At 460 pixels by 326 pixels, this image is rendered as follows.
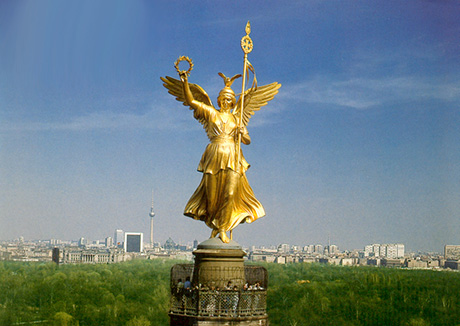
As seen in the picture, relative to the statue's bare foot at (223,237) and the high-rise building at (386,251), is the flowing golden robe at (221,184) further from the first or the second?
the high-rise building at (386,251)

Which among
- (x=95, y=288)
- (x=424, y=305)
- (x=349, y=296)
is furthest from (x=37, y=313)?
(x=424, y=305)

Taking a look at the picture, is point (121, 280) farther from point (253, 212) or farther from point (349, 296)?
point (253, 212)

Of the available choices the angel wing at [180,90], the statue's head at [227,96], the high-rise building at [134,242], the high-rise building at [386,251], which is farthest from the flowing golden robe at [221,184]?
the high-rise building at [134,242]

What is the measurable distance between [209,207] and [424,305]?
947 inches

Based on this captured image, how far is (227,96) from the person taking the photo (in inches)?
375

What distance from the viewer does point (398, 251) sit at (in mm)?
75625

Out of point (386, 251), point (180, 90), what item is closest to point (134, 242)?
point (386, 251)

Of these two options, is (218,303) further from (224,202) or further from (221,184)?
(221,184)

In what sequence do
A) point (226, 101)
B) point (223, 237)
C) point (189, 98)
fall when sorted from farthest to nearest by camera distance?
point (226, 101) < point (189, 98) < point (223, 237)

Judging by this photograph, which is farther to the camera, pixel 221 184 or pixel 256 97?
pixel 256 97

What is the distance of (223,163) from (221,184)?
0.36 m

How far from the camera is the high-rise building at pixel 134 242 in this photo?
118 metres

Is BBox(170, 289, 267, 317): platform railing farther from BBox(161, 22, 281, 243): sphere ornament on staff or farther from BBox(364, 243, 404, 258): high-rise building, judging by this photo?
BBox(364, 243, 404, 258): high-rise building

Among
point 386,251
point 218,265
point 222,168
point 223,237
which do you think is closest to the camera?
point 218,265
